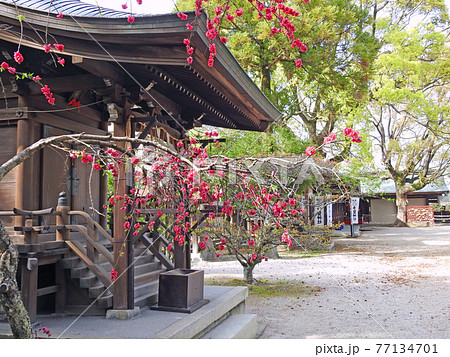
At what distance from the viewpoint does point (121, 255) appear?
15.8ft

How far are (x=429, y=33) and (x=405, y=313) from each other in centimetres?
1521

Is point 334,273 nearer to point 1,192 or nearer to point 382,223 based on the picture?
point 1,192

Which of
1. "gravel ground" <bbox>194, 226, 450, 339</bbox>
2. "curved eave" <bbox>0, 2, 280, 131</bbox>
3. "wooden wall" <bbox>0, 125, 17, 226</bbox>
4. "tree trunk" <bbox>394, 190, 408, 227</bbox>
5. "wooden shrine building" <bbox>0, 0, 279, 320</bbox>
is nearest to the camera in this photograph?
"curved eave" <bbox>0, 2, 280, 131</bbox>

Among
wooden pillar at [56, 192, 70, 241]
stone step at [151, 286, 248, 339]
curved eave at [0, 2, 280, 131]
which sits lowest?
stone step at [151, 286, 248, 339]

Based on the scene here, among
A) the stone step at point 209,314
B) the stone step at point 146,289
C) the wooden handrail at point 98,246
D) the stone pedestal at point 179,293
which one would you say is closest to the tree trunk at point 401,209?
the stone step at point 209,314

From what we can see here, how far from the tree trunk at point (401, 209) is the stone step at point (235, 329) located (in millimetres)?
25206

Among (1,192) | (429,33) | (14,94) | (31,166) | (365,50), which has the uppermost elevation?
(429,33)

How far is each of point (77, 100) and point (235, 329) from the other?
3813 mm

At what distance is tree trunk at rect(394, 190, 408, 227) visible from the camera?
28.2 meters

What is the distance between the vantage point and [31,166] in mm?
5227

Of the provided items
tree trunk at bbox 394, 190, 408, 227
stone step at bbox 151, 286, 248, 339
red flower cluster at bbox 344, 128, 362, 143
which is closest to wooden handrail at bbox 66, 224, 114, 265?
stone step at bbox 151, 286, 248, 339

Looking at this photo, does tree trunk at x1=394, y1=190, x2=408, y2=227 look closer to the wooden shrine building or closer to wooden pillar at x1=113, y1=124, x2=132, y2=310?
the wooden shrine building

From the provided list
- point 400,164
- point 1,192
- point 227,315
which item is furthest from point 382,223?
point 1,192

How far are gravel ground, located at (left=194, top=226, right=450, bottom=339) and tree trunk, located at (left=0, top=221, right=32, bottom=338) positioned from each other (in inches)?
157
